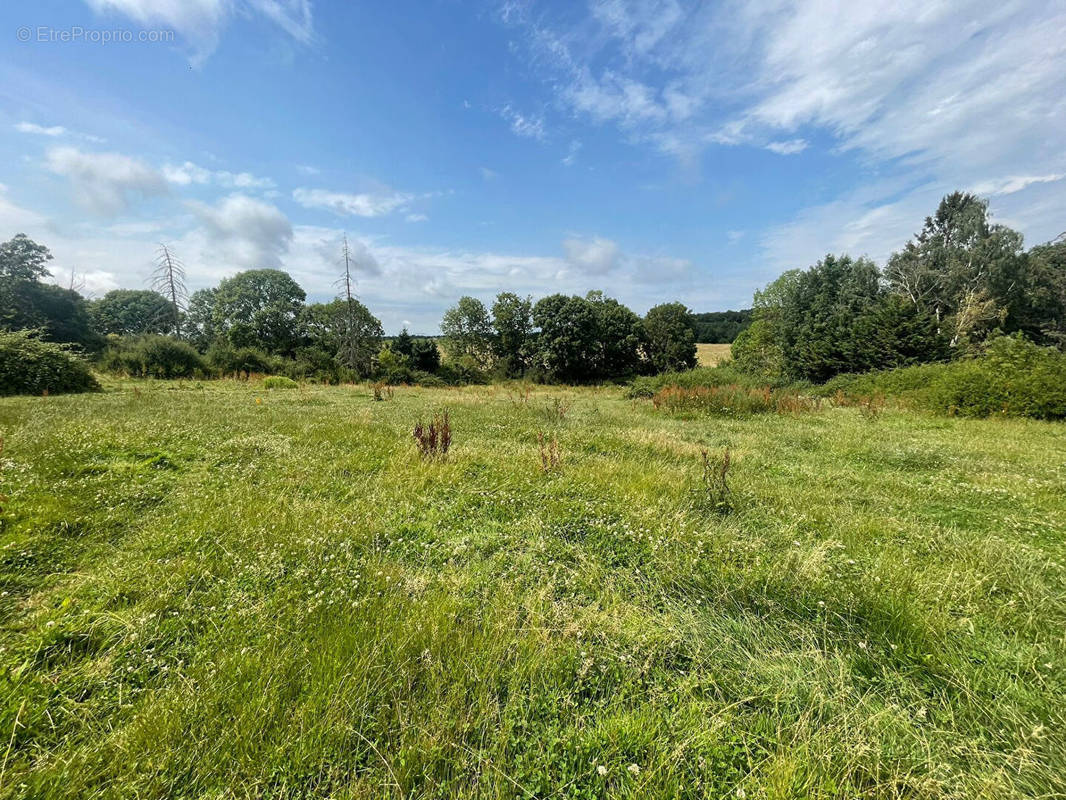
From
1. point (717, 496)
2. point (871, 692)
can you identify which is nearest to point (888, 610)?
point (871, 692)

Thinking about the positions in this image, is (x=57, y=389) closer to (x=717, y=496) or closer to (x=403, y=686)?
(x=403, y=686)

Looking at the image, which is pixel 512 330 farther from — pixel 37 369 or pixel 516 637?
pixel 516 637

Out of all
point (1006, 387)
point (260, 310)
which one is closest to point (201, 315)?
point (260, 310)

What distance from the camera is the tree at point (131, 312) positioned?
41769 millimetres

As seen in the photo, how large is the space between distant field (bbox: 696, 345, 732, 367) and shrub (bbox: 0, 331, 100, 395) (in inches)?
2076

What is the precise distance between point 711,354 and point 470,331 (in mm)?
35641

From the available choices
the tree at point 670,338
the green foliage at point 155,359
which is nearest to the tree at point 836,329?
the tree at point 670,338

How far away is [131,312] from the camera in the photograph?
43031mm

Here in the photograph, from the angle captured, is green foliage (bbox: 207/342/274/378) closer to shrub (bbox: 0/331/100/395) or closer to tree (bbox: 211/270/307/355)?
tree (bbox: 211/270/307/355)

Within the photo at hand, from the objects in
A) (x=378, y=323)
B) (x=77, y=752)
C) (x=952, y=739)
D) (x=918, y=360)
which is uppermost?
(x=378, y=323)

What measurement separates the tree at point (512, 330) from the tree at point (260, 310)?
21.4 metres

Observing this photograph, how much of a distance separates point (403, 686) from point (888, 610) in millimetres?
3709

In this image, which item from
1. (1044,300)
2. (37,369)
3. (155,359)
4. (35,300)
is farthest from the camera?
(1044,300)

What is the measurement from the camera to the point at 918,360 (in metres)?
26.4
